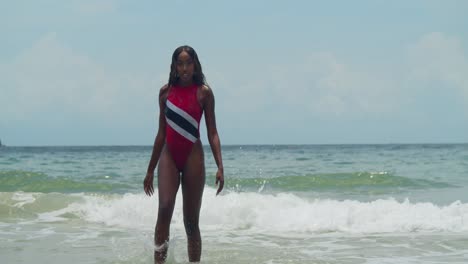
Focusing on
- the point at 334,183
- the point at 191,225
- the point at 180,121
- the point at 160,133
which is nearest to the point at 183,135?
the point at 180,121

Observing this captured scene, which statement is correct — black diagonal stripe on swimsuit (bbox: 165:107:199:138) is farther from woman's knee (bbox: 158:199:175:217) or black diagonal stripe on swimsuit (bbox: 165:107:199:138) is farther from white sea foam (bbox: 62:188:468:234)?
white sea foam (bbox: 62:188:468:234)

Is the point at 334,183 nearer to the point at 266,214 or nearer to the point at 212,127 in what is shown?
the point at 266,214

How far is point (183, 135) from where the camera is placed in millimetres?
5078

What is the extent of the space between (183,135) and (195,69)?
0.54m

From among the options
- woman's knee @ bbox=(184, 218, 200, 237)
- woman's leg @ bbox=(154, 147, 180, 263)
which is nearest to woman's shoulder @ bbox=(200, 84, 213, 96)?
woman's leg @ bbox=(154, 147, 180, 263)

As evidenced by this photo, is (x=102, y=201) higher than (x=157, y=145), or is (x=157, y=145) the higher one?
(x=157, y=145)

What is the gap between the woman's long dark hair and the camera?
198 inches

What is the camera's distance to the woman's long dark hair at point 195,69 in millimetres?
5027

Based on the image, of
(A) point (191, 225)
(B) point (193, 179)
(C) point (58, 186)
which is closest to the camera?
(B) point (193, 179)

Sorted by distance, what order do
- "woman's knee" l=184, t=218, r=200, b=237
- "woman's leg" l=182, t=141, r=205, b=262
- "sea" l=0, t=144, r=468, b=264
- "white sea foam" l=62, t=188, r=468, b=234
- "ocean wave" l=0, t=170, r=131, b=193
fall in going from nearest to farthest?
Answer: "woman's leg" l=182, t=141, r=205, b=262 < "woman's knee" l=184, t=218, r=200, b=237 < "sea" l=0, t=144, r=468, b=264 < "white sea foam" l=62, t=188, r=468, b=234 < "ocean wave" l=0, t=170, r=131, b=193

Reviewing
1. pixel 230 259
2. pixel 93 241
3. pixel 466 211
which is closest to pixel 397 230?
pixel 466 211

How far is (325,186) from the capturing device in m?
16.2

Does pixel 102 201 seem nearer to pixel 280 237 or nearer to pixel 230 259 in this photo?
pixel 280 237

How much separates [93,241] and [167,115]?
3.17 meters
